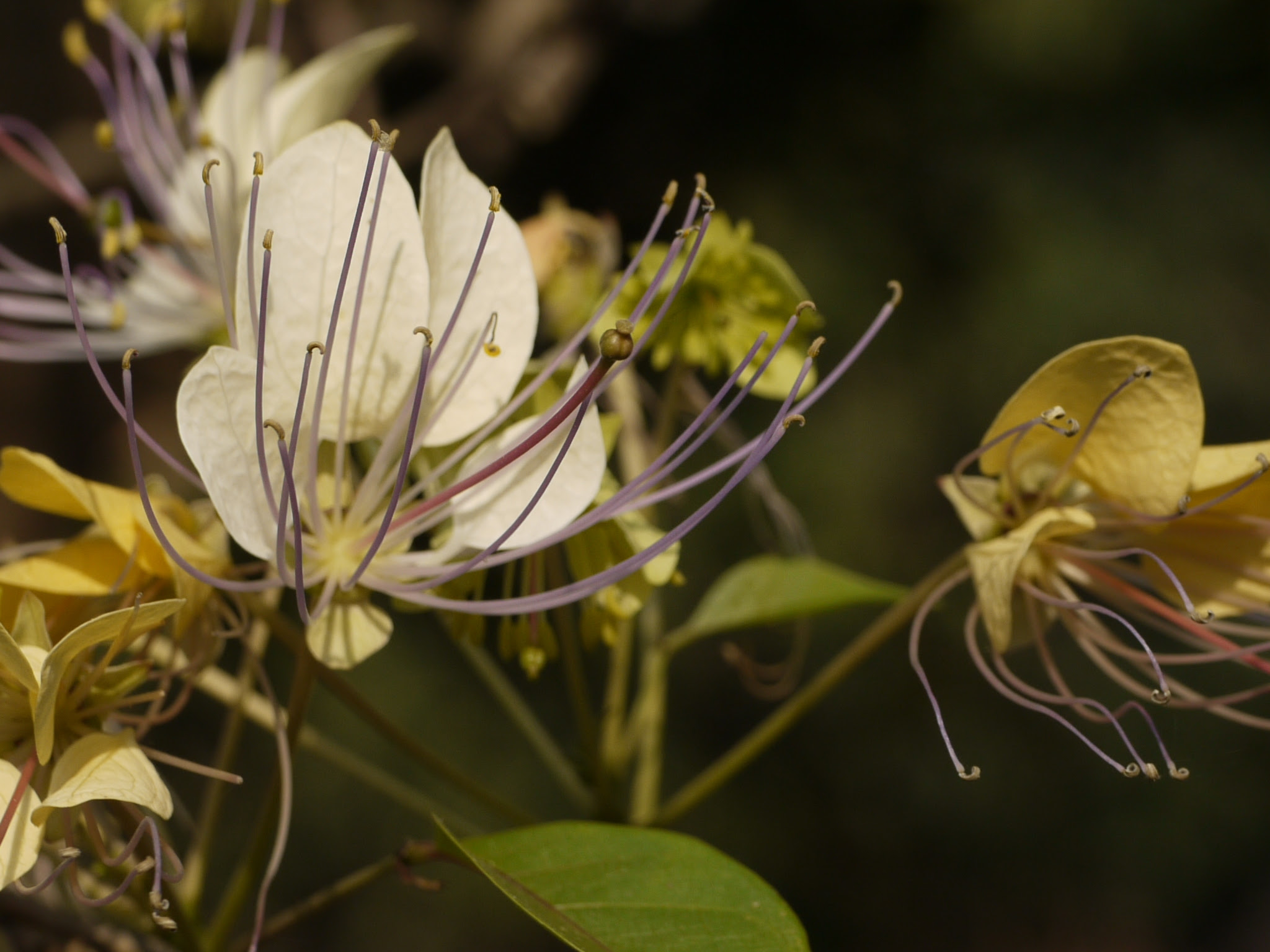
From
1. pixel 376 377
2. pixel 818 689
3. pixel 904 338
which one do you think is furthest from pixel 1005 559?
pixel 904 338

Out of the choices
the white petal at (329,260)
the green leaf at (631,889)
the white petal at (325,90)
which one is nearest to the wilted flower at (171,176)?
the white petal at (325,90)

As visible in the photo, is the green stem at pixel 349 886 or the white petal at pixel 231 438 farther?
the green stem at pixel 349 886

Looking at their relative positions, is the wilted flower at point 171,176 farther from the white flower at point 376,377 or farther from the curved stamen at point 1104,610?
the curved stamen at point 1104,610

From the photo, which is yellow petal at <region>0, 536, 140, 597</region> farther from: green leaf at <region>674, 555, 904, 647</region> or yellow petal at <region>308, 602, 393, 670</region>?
green leaf at <region>674, 555, 904, 647</region>

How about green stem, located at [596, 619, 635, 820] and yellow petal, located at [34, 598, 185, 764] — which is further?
green stem, located at [596, 619, 635, 820]

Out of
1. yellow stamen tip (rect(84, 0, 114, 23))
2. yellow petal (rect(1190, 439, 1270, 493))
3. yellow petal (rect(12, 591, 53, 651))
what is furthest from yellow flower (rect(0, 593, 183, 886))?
yellow stamen tip (rect(84, 0, 114, 23))

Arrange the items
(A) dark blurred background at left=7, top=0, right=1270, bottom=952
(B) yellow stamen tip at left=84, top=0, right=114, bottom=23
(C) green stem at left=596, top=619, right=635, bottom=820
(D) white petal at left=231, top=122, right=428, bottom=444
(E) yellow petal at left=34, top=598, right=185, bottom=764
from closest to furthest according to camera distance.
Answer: (E) yellow petal at left=34, top=598, right=185, bottom=764 → (D) white petal at left=231, top=122, right=428, bottom=444 → (C) green stem at left=596, top=619, right=635, bottom=820 → (B) yellow stamen tip at left=84, top=0, right=114, bottom=23 → (A) dark blurred background at left=7, top=0, right=1270, bottom=952
